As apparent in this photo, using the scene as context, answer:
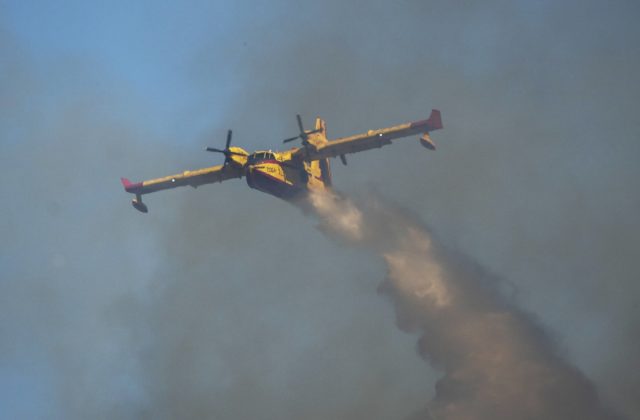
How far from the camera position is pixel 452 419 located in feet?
214

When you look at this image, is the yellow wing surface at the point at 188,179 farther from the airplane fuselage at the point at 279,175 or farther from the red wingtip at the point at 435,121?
the red wingtip at the point at 435,121

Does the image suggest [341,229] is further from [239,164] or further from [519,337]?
[519,337]

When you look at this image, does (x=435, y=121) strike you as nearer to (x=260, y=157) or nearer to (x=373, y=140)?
(x=373, y=140)

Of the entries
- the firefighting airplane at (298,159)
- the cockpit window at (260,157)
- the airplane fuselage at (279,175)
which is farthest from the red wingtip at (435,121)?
the cockpit window at (260,157)

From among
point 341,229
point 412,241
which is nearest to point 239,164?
point 341,229

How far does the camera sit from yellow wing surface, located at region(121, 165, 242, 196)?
7200cm

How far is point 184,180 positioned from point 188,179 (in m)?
0.39

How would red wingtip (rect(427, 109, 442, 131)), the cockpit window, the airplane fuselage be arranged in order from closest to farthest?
red wingtip (rect(427, 109, 442, 131)) → the airplane fuselage → the cockpit window

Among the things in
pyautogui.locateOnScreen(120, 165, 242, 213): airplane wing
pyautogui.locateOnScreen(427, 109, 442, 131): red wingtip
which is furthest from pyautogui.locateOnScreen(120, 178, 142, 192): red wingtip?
pyautogui.locateOnScreen(427, 109, 442, 131): red wingtip

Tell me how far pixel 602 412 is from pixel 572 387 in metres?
2.49

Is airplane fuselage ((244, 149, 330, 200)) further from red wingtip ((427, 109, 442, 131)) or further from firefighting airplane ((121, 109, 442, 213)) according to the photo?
red wingtip ((427, 109, 442, 131))

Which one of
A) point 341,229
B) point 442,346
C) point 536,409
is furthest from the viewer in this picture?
point 341,229

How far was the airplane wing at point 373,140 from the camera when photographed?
66625mm

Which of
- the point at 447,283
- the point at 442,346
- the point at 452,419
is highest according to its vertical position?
the point at 447,283
